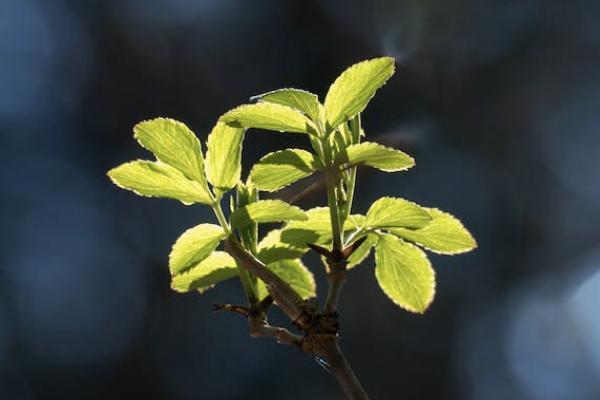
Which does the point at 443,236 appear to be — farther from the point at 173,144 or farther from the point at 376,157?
the point at 173,144

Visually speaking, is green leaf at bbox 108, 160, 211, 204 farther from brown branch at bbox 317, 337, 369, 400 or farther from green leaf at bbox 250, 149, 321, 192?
brown branch at bbox 317, 337, 369, 400

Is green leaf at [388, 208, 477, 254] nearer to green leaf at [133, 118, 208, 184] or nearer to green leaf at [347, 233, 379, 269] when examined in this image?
green leaf at [347, 233, 379, 269]

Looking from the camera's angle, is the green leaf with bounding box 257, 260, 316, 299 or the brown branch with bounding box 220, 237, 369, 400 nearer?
the brown branch with bounding box 220, 237, 369, 400

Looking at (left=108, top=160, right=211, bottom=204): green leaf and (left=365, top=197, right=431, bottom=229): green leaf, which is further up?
(left=108, top=160, right=211, bottom=204): green leaf

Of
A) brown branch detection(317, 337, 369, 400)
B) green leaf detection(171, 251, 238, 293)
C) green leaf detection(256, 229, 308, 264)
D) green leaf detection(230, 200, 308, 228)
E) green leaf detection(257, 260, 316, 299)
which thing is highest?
green leaf detection(230, 200, 308, 228)

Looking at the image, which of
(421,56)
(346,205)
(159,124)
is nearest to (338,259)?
(346,205)

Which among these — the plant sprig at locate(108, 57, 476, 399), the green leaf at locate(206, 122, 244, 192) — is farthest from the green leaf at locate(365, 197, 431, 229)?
the green leaf at locate(206, 122, 244, 192)
